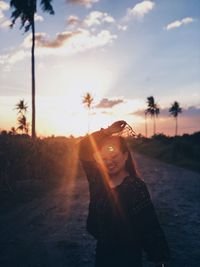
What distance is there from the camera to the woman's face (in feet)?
11.0

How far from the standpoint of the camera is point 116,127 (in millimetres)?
3422

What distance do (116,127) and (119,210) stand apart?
0.67 metres

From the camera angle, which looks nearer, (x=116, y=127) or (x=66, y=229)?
(x=116, y=127)

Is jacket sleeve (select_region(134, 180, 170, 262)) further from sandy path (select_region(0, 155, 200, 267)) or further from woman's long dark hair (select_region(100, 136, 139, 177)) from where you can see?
sandy path (select_region(0, 155, 200, 267))

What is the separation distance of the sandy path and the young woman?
4464 millimetres

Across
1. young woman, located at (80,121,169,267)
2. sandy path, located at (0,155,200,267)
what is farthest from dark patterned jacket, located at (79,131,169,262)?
sandy path, located at (0,155,200,267)

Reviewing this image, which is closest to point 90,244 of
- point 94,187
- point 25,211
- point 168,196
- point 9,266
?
point 9,266

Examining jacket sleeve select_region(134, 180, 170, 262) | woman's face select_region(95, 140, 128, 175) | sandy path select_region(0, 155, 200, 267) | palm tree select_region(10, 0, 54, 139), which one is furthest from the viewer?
palm tree select_region(10, 0, 54, 139)

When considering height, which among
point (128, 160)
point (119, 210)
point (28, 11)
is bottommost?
point (119, 210)

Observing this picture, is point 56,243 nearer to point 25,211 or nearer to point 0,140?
point 25,211

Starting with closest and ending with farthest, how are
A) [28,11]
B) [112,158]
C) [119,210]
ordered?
[119,210] < [112,158] < [28,11]

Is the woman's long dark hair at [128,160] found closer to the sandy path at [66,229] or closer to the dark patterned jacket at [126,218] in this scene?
the dark patterned jacket at [126,218]

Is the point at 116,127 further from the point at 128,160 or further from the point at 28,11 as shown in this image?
the point at 28,11

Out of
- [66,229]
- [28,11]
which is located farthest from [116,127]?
[28,11]
